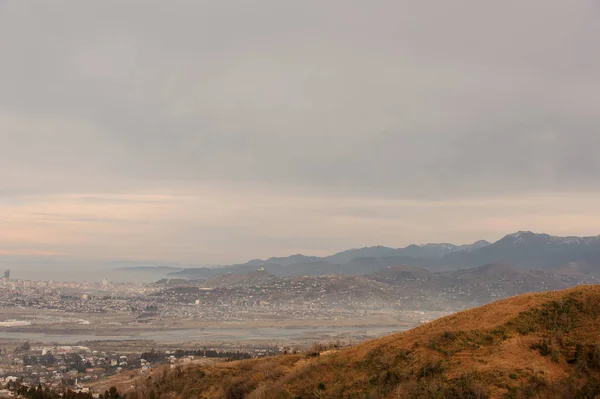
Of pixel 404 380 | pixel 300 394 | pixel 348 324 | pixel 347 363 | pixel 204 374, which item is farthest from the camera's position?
pixel 348 324

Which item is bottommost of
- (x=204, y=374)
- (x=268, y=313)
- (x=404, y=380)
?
(x=268, y=313)

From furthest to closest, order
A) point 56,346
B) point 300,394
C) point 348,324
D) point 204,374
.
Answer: point 348,324 < point 56,346 < point 204,374 < point 300,394

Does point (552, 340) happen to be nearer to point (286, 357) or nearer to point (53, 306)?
point (286, 357)

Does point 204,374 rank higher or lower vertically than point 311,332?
higher

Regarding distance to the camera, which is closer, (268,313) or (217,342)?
(217,342)

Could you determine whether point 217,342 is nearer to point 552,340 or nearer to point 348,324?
point 348,324

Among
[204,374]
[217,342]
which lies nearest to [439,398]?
[204,374]

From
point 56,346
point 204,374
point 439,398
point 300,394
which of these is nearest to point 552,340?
point 439,398
